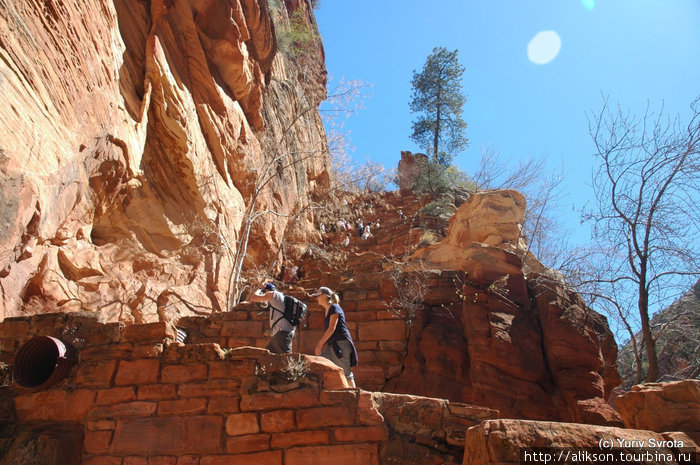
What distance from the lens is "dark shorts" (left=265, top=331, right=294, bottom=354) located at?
561cm

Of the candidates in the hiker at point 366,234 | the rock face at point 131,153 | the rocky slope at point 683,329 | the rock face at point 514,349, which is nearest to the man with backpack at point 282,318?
the rock face at point 514,349

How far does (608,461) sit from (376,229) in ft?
54.6

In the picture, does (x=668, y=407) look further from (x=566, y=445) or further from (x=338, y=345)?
(x=338, y=345)

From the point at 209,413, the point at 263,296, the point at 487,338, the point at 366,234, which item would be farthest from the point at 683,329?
the point at 366,234

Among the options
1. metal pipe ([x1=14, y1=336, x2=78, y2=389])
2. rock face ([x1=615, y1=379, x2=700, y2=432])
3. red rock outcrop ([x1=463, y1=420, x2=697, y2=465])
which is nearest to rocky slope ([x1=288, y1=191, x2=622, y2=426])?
rock face ([x1=615, y1=379, x2=700, y2=432])

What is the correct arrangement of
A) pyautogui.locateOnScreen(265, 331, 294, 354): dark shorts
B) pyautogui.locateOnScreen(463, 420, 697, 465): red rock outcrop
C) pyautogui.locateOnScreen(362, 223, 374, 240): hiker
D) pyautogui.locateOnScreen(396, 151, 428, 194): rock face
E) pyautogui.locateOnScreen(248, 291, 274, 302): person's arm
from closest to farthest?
pyautogui.locateOnScreen(463, 420, 697, 465): red rock outcrop, pyautogui.locateOnScreen(265, 331, 294, 354): dark shorts, pyautogui.locateOnScreen(248, 291, 274, 302): person's arm, pyautogui.locateOnScreen(362, 223, 374, 240): hiker, pyautogui.locateOnScreen(396, 151, 428, 194): rock face

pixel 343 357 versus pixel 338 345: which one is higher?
pixel 338 345

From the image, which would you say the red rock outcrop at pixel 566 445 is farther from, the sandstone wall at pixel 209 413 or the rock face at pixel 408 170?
the rock face at pixel 408 170

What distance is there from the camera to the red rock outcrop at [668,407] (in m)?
3.58

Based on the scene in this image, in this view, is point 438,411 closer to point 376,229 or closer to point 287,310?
point 287,310

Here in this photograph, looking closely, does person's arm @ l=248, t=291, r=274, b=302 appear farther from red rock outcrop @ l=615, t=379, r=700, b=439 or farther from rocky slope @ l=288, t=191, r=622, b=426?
red rock outcrop @ l=615, t=379, r=700, b=439

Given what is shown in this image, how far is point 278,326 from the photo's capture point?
568cm

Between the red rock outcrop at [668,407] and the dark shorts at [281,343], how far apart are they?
3596 millimetres

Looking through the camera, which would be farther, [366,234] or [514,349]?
[366,234]
